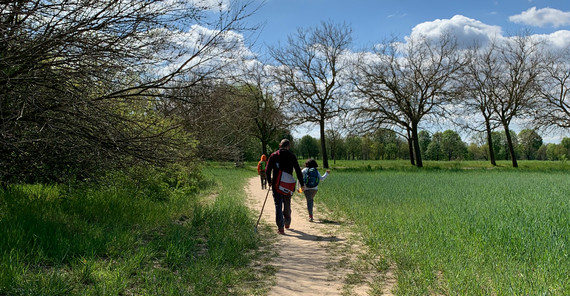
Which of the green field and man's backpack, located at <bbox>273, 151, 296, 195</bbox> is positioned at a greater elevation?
man's backpack, located at <bbox>273, 151, 296, 195</bbox>

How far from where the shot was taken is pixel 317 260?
5.28m

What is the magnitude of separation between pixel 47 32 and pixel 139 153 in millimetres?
2192

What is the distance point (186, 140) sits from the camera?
22.0 ft

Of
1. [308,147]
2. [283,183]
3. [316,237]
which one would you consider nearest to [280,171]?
[283,183]

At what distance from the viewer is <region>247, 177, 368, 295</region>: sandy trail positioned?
415cm

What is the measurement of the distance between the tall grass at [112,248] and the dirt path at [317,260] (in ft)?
1.52

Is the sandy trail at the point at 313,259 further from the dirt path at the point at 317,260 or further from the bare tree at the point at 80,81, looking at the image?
the bare tree at the point at 80,81

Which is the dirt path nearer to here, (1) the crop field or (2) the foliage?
(1) the crop field

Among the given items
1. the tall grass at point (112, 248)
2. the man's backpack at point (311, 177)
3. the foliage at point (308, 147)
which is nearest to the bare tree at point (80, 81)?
the tall grass at point (112, 248)

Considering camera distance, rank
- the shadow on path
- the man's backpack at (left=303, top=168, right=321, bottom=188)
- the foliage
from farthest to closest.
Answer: the foliage → the man's backpack at (left=303, top=168, right=321, bottom=188) → the shadow on path

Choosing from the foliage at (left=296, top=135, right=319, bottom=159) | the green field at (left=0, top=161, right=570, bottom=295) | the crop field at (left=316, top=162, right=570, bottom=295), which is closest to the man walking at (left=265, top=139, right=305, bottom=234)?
the green field at (left=0, top=161, right=570, bottom=295)

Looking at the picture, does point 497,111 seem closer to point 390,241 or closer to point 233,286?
point 390,241

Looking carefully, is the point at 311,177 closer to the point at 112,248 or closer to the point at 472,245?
the point at 472,245

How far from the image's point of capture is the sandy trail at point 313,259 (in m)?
4.15
